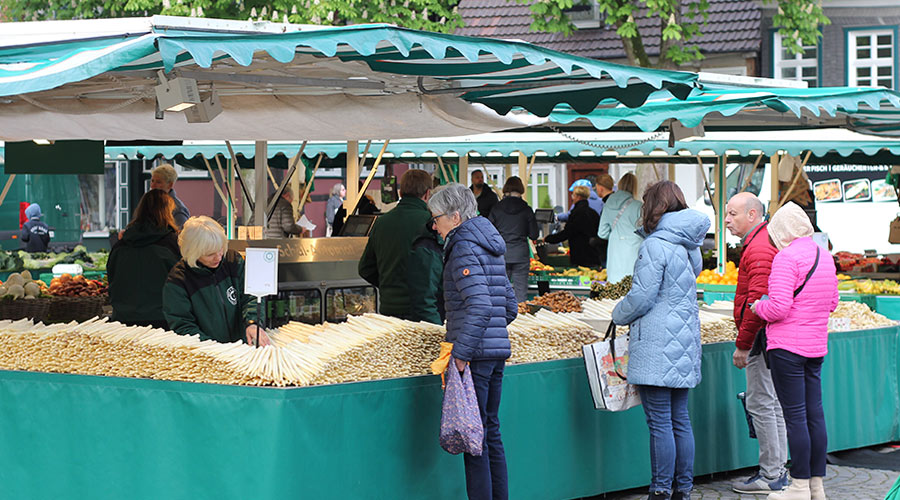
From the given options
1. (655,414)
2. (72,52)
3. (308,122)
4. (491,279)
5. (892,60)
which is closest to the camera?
(72,52)

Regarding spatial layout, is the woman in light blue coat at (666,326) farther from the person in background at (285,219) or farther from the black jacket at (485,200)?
the person in background at (285,219)

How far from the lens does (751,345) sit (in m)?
7.46

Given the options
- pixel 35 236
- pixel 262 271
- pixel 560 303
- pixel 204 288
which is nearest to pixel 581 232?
pixel 560 303

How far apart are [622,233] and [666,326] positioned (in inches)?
242

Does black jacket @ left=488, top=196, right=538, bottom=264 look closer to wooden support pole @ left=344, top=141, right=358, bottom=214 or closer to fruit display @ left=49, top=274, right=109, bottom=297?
wooden support pole @ left=344, top=141, right=358, bottom=214

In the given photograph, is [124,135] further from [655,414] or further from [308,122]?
[655,414]

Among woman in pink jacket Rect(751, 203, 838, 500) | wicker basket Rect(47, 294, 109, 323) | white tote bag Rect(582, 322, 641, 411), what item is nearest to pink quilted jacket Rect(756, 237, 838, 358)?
woman in pink jacket Rect(751, 203, 838, 500)

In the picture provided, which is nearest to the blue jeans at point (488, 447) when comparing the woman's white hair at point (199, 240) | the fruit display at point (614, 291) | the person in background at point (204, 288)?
the person in background at point (204, 288)

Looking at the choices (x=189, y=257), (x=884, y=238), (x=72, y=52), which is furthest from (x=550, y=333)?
(x=884, y=238)

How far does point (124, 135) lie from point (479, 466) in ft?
13.1

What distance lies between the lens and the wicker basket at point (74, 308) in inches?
356

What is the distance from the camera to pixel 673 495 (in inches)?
272

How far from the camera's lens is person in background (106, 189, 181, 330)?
23.7ft

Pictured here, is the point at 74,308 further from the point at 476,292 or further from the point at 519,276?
the point at 519,276
